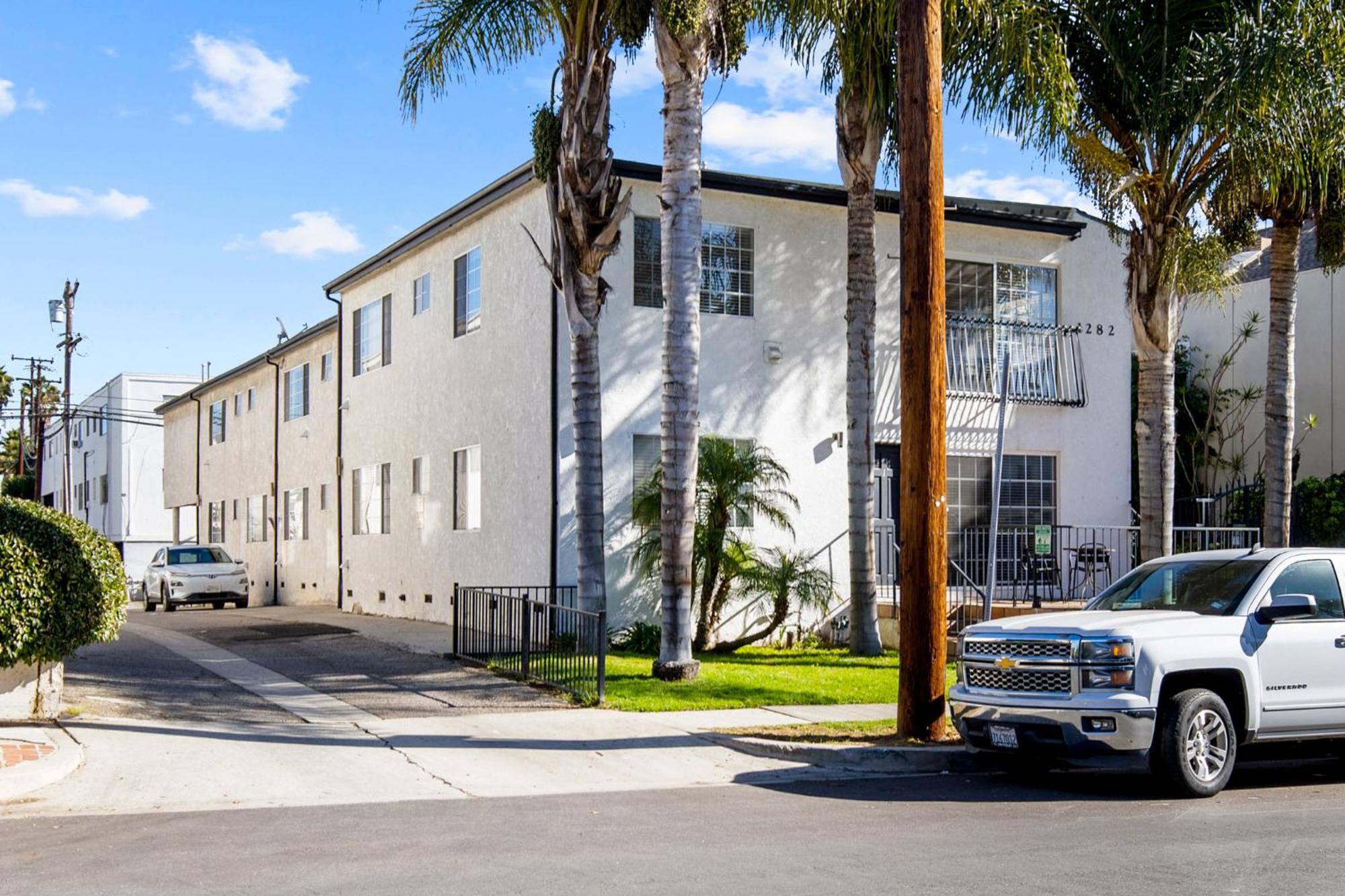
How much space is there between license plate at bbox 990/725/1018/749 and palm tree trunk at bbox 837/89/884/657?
689 cm

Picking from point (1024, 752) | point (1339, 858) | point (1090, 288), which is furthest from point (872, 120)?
point (1339, 858)

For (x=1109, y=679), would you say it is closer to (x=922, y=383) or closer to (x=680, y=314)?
(x=922, y=383)

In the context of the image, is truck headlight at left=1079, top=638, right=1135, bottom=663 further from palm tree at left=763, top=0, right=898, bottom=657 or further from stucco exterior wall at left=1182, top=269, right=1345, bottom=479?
stucco exterior wall at left=1182, top=269, right=1345, bottom=479

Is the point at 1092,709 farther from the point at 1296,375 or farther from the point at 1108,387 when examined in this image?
the point at 1296,375

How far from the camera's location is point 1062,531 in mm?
21000

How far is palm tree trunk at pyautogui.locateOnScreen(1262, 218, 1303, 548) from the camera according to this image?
1731cm

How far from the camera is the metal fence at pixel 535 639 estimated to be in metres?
13.4

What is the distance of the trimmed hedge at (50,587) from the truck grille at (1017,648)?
7.22m

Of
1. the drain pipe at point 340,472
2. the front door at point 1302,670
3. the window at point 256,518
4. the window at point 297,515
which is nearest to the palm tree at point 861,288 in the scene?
the front door at point 1302,670

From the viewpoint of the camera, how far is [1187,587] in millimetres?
10359

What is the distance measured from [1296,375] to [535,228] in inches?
596

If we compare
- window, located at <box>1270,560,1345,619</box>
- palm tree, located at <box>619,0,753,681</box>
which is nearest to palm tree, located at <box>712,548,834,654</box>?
palm tree, located at <box>619,0,753,681</box>

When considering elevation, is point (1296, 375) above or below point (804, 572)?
above

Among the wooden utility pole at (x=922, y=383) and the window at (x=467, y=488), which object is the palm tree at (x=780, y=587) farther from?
the wooden utility pole at (x=922, y=383)
